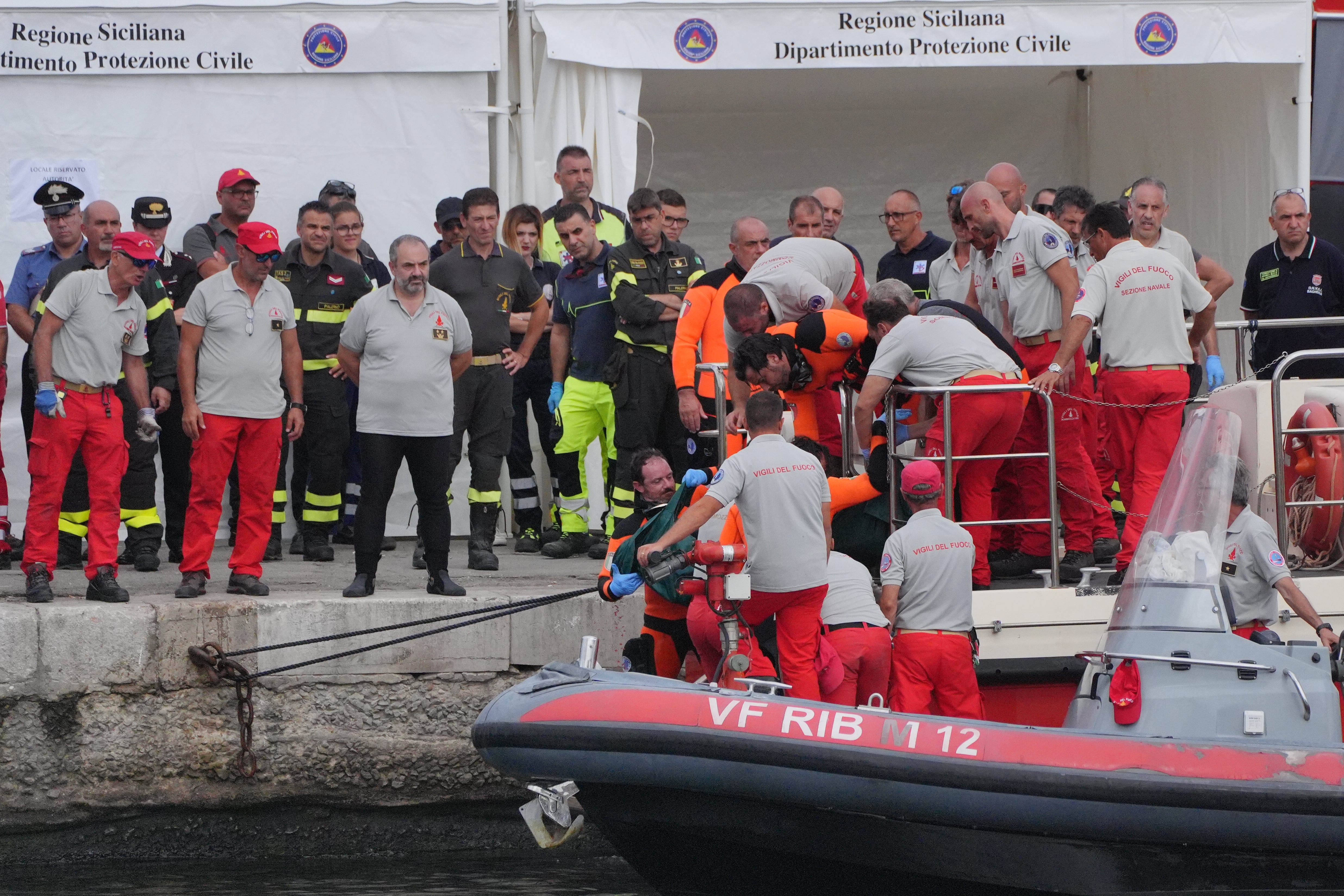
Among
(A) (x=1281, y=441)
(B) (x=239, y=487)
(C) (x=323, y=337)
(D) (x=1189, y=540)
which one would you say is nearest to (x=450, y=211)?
(C) (x=323, y=337)

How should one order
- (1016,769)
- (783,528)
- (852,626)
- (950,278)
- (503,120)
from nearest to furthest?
(1016,769) → (783,528) → (852,626) → (950,278) → (503,120)

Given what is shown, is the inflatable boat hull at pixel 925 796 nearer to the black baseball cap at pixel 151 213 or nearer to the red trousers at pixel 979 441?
the red trousers at pixel 979 441

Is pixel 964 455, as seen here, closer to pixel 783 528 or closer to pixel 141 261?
pixel 783 528

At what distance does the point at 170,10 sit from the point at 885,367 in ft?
14.4

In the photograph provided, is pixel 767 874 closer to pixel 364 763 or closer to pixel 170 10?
pixel 364 763

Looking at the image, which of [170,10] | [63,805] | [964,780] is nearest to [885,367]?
[964,780]

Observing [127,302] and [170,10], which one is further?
[170,10]

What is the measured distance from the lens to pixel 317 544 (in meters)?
8.17

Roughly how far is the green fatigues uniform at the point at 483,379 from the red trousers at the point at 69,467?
1626 millimetres

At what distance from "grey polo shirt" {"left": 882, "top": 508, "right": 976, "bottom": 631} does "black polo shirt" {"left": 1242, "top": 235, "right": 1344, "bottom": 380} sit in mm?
3184

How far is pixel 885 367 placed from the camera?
6246 mm

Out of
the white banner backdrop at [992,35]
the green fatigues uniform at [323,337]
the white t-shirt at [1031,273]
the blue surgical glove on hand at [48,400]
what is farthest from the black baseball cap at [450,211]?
the white t-shirt at [1031,273]

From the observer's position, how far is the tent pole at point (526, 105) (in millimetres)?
8711

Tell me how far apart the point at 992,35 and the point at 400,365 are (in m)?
3.95
